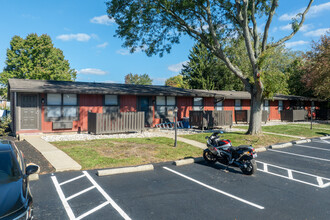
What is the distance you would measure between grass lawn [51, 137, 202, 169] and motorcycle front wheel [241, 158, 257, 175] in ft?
8.68

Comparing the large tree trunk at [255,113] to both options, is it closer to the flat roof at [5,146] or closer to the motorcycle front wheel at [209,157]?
the motorcycle front wheel at [209,157]

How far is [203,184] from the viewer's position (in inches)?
256

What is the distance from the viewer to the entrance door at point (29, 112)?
14.0m

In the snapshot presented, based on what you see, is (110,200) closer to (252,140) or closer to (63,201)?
(63,201)

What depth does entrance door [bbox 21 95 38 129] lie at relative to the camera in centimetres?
1404

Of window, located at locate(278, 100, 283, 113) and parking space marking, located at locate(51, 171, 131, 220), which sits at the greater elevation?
window, located at locate(278, 100, 283, 113)

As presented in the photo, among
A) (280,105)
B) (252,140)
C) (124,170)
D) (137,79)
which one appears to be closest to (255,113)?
(252,140)

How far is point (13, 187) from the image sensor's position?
157 inches

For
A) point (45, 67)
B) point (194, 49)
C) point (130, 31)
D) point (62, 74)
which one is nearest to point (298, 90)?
point (194, 49)

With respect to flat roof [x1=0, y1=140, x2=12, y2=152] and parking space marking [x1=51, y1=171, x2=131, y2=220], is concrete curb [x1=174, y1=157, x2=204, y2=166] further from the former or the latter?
flat roof [x1=0, y1=140, x2=12, y2=152]

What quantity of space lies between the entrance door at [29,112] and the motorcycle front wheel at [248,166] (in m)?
12.6

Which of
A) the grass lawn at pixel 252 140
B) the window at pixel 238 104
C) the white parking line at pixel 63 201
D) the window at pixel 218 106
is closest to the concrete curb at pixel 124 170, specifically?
the white parking line at pixel 63 201

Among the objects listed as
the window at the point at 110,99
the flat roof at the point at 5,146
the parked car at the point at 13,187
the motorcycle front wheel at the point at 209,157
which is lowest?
the motorcycle front wheel at the point at 209,157

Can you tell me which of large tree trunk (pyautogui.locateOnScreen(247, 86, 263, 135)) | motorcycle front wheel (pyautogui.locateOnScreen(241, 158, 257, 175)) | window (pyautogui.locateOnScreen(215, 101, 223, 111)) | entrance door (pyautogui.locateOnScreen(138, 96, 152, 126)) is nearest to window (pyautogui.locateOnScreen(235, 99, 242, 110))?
window (pyautogui.locateOnScreen(215, 101, 223, 111))
